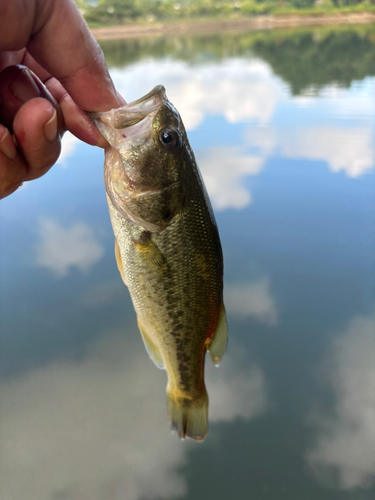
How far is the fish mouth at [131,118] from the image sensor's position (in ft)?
4.79

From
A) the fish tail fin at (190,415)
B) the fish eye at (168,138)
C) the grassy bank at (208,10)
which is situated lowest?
the fish tail fin at (190,415)

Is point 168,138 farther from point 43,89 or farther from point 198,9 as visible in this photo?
point 198,9

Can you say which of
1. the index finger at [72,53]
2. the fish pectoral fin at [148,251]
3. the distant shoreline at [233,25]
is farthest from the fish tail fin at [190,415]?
the distant shoreline at [233,25]

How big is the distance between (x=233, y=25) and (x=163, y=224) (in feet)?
191

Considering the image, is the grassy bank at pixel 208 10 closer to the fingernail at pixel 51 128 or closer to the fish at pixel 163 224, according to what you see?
the fish at pixel 163 224

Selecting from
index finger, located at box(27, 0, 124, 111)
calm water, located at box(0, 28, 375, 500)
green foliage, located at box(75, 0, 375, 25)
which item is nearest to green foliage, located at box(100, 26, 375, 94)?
calm water, located at box(0, 28, 375, 500)

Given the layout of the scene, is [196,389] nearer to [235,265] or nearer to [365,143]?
[235,265]

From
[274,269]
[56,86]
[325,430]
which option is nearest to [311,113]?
[274,269]

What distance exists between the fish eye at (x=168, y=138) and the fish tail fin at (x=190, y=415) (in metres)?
1.28

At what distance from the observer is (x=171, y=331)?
1740 millimetres

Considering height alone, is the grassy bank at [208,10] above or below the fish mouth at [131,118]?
above

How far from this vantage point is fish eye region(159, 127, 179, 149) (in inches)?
58.8

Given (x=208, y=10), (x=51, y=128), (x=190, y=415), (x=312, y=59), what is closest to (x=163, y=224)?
(x=51, y=128)

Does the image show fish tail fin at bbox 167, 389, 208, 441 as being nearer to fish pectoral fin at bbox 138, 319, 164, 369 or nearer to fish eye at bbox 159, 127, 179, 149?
fish pectoral fin at bbox 138, 319, 164, 369
